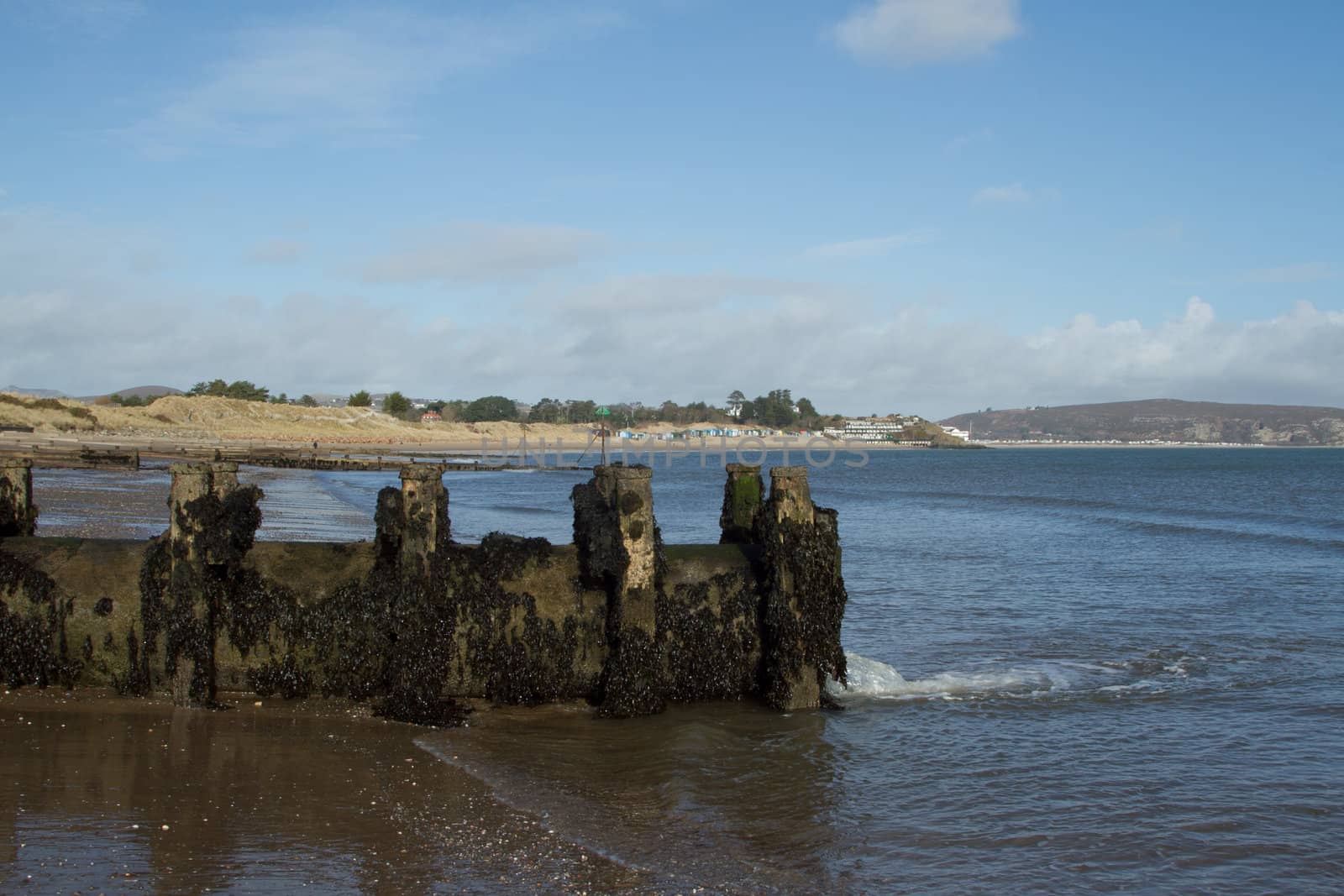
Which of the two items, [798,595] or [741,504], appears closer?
[798,595]

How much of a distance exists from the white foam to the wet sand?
5.68 metres

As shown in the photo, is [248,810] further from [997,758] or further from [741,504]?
[997,758]

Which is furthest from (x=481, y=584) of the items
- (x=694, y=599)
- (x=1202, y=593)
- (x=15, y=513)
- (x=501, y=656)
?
(x=1202, y=593)

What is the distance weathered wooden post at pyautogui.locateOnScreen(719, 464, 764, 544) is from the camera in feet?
41.5

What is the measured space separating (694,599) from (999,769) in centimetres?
346

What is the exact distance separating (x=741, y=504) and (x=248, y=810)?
6.82 metres

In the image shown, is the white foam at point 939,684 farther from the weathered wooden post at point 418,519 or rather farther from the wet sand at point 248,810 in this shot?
the wet sand at point 248,810

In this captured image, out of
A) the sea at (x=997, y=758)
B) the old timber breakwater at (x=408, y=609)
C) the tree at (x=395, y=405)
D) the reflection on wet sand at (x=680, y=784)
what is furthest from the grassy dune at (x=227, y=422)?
the reflection on wet sand at (x=680, y=784)

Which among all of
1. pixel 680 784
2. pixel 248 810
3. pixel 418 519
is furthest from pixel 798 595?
pixel 248 810

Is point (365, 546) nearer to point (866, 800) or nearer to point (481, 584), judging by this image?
point (481, 584)

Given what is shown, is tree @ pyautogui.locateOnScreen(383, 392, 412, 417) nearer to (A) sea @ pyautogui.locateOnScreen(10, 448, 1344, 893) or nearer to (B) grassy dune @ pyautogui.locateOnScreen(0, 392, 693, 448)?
(B) grassy dune @ pyautogui.locateOnScreen(0, 392, 693, 448)

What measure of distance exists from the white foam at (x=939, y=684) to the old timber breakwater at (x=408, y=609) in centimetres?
187

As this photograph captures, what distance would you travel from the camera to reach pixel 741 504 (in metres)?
12.8

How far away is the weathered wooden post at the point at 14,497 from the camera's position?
440 inches
